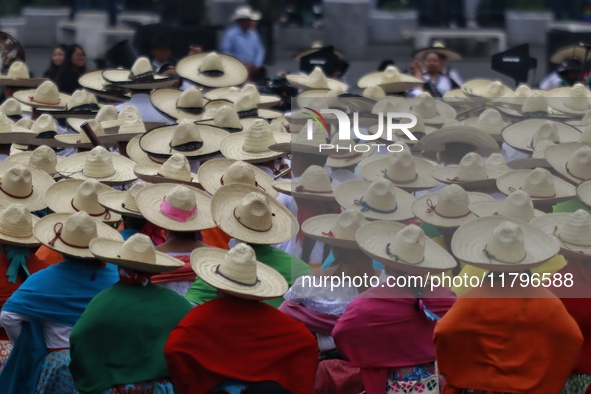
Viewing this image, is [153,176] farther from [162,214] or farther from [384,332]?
[384,332]

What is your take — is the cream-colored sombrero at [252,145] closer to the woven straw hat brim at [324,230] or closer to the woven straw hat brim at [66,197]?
the woven straw hat brim at [66,197]

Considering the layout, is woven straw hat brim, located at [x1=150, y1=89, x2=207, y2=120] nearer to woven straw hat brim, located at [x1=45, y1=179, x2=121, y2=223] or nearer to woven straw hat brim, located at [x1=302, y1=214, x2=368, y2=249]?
woven straw hat brim, located at [x1=45, y1=179, x2=121, y2=223]

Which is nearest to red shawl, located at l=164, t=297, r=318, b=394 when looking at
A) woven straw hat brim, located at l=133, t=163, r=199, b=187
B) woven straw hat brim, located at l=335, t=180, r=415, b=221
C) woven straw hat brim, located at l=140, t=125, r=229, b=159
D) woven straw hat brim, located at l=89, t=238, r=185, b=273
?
woven straw hat brim, located at l=89, t=238, r=185, b=273

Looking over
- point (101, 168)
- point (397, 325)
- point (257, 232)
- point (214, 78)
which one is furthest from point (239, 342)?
point (214, 78)

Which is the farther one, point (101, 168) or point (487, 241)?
point (101, 168)

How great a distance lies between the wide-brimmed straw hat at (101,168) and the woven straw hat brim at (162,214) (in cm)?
121

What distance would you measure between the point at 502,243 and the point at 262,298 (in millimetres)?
1139

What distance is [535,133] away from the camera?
9070 millimetres

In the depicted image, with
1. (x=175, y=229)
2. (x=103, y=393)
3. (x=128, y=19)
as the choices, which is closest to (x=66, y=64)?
(x=175, y=229)

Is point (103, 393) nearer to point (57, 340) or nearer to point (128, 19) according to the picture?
point (57, 340)

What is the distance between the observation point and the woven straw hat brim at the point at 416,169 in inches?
317

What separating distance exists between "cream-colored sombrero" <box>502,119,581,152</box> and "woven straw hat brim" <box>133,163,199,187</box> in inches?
88.8

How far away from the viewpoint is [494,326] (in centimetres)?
603

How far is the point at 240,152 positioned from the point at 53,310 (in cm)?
283
